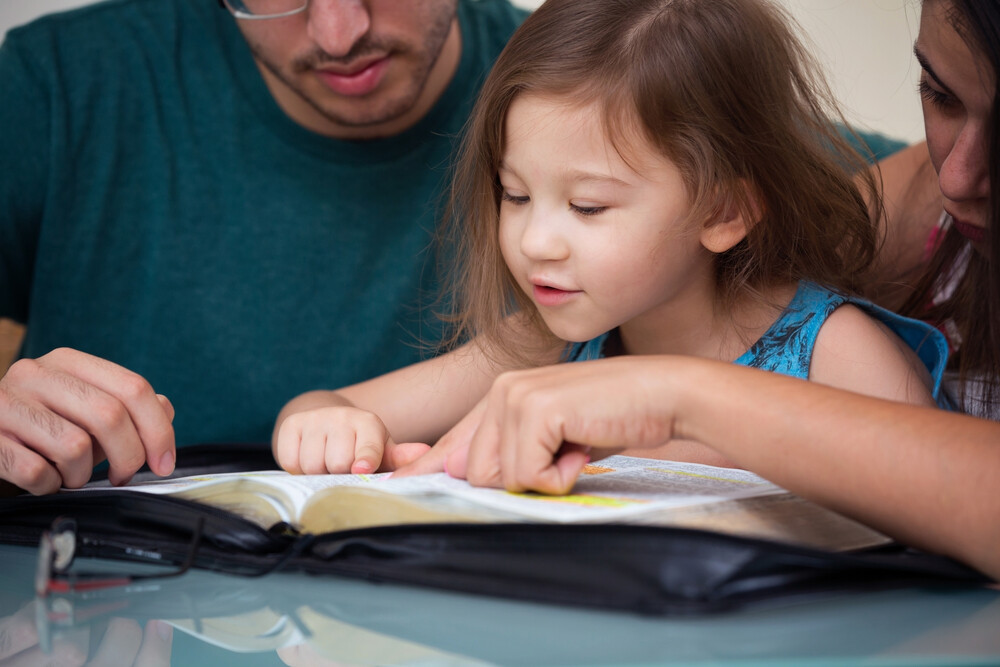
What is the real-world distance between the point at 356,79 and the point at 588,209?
2.15 ft

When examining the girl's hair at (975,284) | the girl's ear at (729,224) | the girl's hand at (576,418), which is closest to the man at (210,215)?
the girl's ear at (729,224)

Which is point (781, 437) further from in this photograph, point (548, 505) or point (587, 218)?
point (587, 218)

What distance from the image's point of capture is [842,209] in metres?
1.12

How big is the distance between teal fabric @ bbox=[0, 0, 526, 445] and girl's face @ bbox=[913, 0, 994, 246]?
0.88 metres

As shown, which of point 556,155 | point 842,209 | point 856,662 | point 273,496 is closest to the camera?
point 856,662

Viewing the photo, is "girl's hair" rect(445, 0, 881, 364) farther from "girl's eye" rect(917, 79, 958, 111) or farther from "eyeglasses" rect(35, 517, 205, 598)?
"eyeglasses" rect(35, 517, 205, 598)

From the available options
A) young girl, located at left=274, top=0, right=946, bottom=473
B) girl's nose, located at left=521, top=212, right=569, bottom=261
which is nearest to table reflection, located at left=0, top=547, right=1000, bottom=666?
young girl, located at left=274, top=0, right=946, bottom=473

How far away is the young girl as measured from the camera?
963 millimetres

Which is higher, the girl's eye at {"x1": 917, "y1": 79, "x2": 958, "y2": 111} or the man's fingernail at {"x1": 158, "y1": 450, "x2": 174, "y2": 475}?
the girl's eye at {"x1": 917, "y1": 79, "x2": 958, "y2": 111}

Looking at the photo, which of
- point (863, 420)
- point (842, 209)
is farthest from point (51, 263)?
point (863, 420)

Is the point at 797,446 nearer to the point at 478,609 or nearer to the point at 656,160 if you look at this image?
the point at 478,609

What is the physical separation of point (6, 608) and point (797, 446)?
21.4 inches

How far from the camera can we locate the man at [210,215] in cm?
156

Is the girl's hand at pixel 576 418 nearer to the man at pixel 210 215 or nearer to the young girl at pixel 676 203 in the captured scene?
the young girl at pixel 676 203
